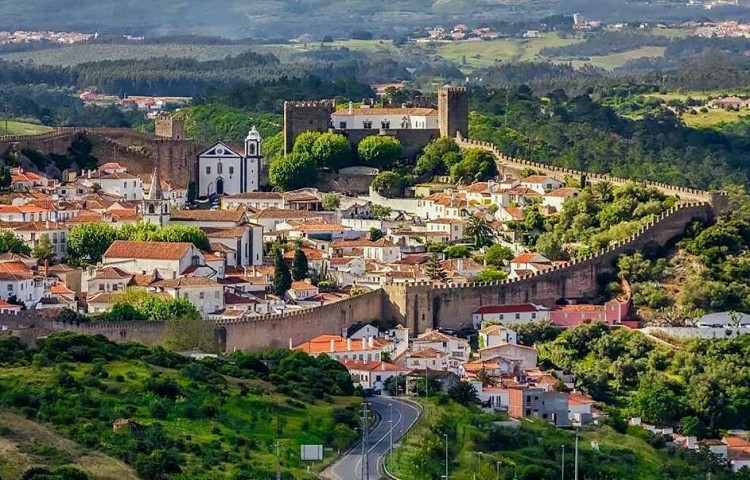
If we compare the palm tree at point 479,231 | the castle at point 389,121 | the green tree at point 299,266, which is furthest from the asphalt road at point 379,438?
the castle at point 389,121

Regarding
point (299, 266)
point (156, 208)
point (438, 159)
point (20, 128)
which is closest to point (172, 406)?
point (299, 266)

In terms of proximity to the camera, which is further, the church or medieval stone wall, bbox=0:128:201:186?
the church

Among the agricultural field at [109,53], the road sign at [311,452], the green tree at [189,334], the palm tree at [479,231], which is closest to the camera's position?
the road sign at [311,452]

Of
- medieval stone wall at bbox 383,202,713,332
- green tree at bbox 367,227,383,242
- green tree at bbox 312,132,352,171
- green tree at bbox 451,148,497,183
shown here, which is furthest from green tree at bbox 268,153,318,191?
medieval stone wall at bbox 383,202,713,332

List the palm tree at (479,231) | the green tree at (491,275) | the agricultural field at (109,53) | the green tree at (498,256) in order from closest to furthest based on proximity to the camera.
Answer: the green tree at (491,275), the green tree at (498,256), the palm tree at (479,231), the agricultural field at (109,53)

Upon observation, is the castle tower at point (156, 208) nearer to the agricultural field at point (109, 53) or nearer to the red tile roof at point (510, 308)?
the red tile roof at point (510, 308)

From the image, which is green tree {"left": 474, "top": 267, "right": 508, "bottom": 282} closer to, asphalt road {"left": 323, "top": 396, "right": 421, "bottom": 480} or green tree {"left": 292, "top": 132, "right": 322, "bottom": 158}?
asphalt road {"left": 323, "top": 396, "right": 421, "bottom": 480}

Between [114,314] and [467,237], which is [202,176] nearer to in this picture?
[467,237]
